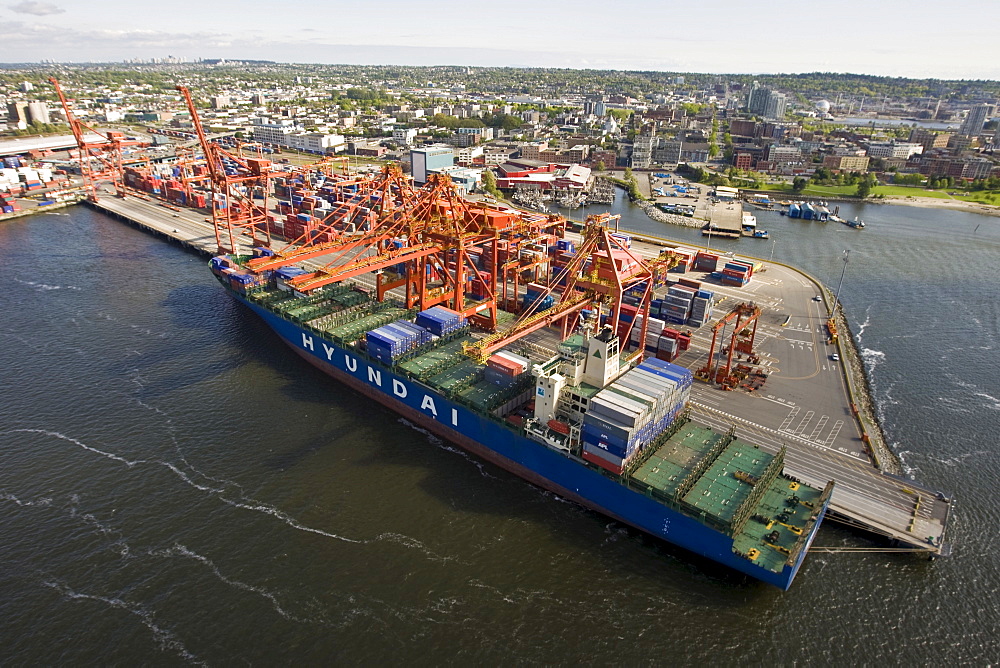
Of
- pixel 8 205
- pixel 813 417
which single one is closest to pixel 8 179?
pixel 8 205

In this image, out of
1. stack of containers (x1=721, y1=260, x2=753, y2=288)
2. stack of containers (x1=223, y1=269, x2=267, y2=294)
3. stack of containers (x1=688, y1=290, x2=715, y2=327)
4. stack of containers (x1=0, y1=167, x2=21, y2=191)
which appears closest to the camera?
stack of containers (x1=688, y1=290, x2=715, y2=327)

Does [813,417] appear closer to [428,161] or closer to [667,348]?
[667,348]

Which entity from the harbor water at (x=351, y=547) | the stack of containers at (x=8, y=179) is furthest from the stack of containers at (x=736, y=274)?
the stack of containers at (x=8, y=179)

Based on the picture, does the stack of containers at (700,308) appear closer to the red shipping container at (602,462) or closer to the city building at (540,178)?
the red shipping container at (602,462)

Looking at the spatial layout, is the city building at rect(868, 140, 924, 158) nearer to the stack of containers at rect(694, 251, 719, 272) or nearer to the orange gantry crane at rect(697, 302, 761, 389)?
the stack of containers at rect(694, 251, 719, 272)

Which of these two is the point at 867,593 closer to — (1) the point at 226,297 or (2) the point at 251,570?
(2) the point at 251,570

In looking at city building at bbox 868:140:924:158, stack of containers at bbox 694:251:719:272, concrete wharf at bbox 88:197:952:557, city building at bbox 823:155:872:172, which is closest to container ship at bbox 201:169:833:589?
concrete wharf at bbox 88:197:952:557
